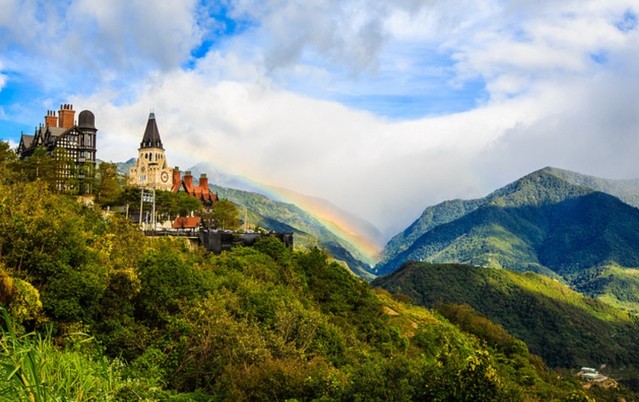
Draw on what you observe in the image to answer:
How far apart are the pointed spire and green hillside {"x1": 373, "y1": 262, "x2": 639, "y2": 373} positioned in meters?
72.1

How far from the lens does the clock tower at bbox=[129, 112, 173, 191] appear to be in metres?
89.6

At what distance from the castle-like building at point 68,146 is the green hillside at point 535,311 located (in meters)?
93.2

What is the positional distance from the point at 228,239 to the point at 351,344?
1915cm

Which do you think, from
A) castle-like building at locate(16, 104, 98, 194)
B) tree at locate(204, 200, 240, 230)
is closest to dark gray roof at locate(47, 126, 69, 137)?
castle-like building at locate(16, 104, 98, 194)

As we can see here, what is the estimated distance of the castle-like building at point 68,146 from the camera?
50969 millimetres

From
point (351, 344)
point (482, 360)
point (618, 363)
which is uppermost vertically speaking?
point (482, 360)

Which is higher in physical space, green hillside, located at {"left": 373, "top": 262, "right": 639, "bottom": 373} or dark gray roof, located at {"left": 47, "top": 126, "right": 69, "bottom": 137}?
dark gray roof, located at {"left": 47, "top": 126, "right": 69, "bottom": 137}

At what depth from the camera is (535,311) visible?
153250 millimetres

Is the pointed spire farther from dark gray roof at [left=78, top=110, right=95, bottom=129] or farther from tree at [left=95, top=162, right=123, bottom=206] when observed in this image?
tree at [left=95, top=162, right=123, bottom=206]

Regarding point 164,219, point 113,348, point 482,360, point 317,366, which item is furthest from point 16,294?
point 164,219

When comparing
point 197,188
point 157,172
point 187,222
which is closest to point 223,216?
point 187,222

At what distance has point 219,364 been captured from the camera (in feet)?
78.4

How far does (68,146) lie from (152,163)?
29099 mm

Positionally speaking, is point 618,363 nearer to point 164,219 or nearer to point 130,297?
point 164,219
